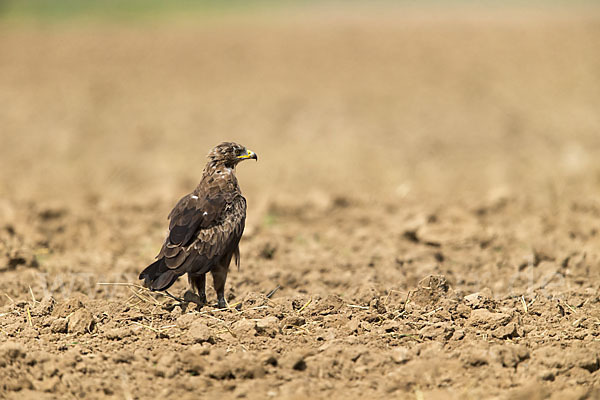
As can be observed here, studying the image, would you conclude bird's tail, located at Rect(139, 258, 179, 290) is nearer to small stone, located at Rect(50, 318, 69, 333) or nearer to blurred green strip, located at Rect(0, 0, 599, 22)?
small stone, located at Rect(50, 318, 69, 333)

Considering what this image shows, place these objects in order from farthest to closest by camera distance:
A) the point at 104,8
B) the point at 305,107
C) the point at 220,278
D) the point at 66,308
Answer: the point at 104,8 < the point at 305,107 < the point at 220,278 < the point at 66,308

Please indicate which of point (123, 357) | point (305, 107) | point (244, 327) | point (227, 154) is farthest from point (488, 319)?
point (305, 107)

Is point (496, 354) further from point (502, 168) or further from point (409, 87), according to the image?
point (409, 87)

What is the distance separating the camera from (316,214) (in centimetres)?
1163

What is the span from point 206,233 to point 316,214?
500 cm

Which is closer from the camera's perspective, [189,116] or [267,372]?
[267,372]

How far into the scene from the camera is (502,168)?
14961 mm

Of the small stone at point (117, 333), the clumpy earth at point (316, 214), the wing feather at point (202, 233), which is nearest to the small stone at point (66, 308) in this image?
the clumpy earth at point (316, 214)

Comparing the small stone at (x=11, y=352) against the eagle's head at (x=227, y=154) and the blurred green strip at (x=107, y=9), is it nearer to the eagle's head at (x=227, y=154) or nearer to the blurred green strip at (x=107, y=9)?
the eagle's head at (x=227, y=154)

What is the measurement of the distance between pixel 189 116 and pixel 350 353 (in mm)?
14663

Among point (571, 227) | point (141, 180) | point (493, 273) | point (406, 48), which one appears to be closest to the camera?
point (493, 273)

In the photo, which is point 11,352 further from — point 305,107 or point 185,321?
point 305,107

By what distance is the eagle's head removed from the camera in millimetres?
7121

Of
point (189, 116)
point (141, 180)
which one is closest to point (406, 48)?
point (189, 116)
